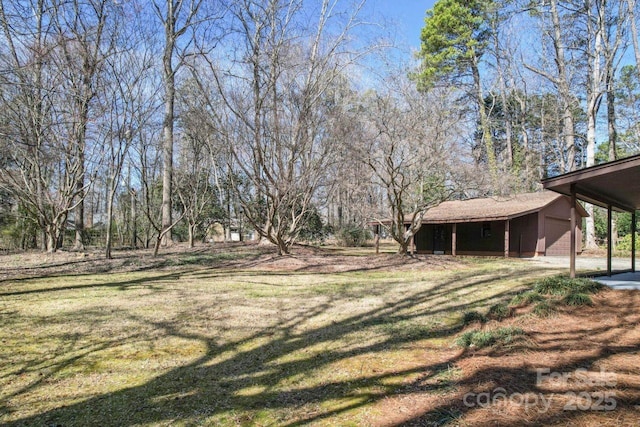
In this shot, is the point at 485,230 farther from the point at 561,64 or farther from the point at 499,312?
the point at 499,312

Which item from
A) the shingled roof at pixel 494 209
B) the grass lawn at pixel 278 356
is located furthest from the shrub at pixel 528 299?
the shingled roof at pixel 494 209

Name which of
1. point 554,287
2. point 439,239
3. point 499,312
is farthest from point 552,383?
point 439,239

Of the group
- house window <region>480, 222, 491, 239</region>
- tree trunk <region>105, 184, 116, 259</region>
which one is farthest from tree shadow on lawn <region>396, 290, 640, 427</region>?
house window <region>480, 222, 491, 239</region>

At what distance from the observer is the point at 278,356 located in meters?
4.26

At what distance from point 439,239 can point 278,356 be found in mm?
19366

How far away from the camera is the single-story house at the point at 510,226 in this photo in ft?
59.8

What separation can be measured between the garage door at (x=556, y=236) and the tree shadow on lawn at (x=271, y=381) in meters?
17.0

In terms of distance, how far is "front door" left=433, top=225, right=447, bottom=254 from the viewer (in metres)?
22.0

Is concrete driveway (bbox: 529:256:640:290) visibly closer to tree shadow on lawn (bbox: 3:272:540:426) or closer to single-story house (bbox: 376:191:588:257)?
tree shadow on lawn (bbox: 3:272:540:426)

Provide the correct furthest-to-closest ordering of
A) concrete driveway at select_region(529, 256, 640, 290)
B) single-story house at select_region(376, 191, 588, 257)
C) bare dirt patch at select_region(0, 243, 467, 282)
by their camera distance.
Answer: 1. single-story house at select_region(376, 191, 588, 257)
2. bare dirt patch at select_region(0, 243, 467, 282)
3. concrete driveway at select_region(529, 256, 640, 290)

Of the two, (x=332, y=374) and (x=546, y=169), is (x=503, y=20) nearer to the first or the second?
(x=546, y=169)

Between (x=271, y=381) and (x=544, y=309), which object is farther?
(x=544, y=309)

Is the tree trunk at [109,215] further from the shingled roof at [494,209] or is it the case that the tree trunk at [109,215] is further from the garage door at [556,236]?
the garage door at [556,236]

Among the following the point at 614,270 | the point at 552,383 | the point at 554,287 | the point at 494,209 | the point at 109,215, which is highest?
the point at 494,209
